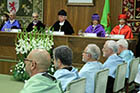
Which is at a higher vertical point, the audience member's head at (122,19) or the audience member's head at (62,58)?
the audience member's head at (122,19)

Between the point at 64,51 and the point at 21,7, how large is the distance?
25.0 ft

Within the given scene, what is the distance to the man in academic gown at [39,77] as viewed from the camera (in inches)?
95.0

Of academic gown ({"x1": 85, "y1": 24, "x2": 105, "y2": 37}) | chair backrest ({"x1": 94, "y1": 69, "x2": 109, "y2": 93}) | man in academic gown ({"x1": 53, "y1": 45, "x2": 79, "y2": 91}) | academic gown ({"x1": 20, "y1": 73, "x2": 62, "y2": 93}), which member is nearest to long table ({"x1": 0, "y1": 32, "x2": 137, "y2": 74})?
academic gown ({"x1": 85, "y1": 24, "x2": 105, "y2": 37})

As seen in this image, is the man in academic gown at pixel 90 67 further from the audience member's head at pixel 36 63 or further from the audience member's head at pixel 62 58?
the audience member's head at pixel 36 63

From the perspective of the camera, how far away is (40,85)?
2418mm

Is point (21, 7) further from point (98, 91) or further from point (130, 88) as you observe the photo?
point (98, 91)

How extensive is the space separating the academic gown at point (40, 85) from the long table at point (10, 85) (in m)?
2.45

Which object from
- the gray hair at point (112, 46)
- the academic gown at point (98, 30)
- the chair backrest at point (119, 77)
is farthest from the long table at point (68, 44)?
the chair backrest at point (119, 77)

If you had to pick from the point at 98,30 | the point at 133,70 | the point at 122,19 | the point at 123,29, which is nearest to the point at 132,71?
the point at 133,70

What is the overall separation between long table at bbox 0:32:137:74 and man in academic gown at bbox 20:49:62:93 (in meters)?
4.18

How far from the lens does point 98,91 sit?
162 inches

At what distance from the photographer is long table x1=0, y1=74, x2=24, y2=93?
4.92 meters

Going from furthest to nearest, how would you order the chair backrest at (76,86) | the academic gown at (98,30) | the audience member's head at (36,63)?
the academic gown at (98,30)
the chair backrest at (76,86)
the audience member's head at (36,63)

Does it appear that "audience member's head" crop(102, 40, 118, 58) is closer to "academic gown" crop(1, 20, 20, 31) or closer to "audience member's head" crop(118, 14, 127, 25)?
"audience member's head" crop(118, 14, 127, 25)
